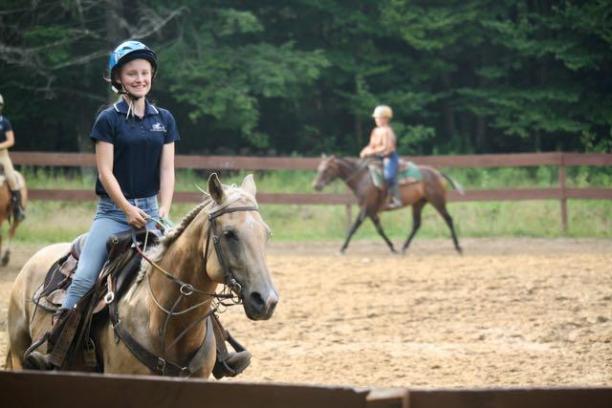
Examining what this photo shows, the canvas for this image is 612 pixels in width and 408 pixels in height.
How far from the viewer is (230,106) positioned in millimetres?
28031

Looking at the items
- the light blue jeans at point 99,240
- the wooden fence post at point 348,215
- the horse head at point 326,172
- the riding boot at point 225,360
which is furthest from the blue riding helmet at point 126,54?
the wooden fence post at point 348,215

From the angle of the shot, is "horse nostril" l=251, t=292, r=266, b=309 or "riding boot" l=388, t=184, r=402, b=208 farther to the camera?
"riding boot" l=388, t=184, r=402, b=208

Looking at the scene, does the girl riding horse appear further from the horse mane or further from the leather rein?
the leather rein

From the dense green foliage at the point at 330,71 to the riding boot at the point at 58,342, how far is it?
2086 cm

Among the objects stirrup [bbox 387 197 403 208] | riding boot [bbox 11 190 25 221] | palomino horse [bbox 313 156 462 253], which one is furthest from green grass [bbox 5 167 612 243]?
riding boot [bbox 11 190 25 221]

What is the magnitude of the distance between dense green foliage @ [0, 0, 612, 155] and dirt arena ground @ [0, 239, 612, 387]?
38.7 feet

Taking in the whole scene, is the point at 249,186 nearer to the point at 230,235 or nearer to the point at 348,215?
the point at 230,235

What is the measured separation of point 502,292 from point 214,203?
7.73 meters

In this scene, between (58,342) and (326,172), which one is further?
(326,172)

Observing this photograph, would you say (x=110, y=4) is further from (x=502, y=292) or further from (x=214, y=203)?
(x=214, y=203)

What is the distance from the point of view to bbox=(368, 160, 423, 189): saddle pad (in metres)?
18.6

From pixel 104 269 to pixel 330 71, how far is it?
2671 centimetres

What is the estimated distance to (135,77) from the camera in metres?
5.45

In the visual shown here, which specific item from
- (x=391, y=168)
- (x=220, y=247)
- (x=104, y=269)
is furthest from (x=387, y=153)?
(x=220, y=247)
